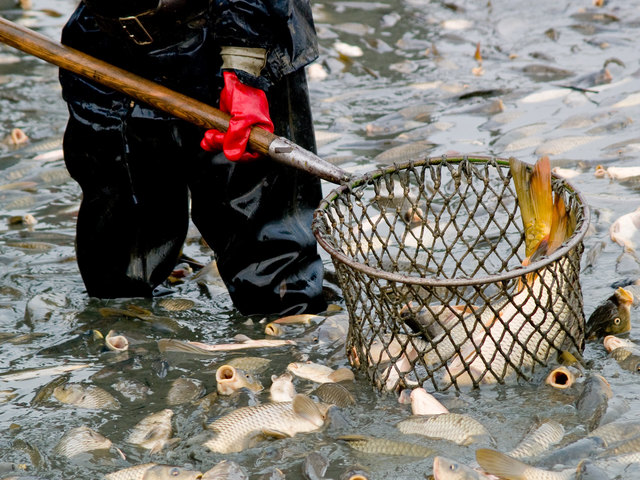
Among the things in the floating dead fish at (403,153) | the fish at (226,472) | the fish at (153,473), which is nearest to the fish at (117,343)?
the fish at (153,473)

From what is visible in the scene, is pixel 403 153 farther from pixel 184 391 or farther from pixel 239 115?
pixel 184 391

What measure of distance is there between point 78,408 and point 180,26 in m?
1.69

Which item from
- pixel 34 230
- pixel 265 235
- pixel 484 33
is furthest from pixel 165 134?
pixel 484 33

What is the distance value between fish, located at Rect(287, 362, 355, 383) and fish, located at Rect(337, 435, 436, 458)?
0.45 metres

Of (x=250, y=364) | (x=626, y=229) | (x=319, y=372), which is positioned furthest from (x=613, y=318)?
(x=250, y=364)

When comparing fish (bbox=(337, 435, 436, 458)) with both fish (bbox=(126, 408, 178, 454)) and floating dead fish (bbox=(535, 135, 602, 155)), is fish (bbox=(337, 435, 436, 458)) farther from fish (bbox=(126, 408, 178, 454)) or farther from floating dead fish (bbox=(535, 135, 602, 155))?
floating dead fish (bbox=(535, 135, 602, 155))

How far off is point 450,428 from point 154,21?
208 centimetres

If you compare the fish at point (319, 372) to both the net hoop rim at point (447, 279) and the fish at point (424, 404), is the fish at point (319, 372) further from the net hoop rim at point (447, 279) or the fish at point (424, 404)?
the net hoop rim at point (447, 279)

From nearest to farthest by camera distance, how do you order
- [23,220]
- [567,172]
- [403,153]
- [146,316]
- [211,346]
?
[211,346]
[146,316]
[23,220]
[567,172]
[403,153]

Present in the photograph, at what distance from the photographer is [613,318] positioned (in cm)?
349

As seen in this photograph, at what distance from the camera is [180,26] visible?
356 cm

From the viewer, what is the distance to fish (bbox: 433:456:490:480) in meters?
2.54

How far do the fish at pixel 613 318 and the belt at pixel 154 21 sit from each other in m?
2.21

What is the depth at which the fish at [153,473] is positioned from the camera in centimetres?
269
